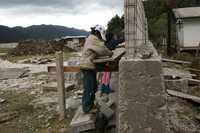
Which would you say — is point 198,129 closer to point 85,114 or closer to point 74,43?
point 85,114

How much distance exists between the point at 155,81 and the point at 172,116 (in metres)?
2.74

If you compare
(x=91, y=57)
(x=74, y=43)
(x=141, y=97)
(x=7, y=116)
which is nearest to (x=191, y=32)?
(x=74, y=43)

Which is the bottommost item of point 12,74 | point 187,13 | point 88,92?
point 12,74

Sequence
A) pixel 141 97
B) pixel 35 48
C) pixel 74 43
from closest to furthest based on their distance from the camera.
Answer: pixel 141 97 → pixel 35 48 → pixel 74 43

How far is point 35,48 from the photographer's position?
38.0 metres

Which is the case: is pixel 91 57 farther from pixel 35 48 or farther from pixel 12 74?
pixel 35 48

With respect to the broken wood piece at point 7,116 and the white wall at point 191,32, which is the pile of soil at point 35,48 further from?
the broken wood piece at point 7,116

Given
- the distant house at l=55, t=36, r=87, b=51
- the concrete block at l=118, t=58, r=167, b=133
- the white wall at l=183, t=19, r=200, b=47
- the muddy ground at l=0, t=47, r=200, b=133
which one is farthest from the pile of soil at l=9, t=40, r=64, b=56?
the concrete block at l=118, t=58, r=167, b=133

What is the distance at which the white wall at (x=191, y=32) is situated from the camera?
90.6ft

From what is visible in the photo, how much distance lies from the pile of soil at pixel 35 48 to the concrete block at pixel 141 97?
106ft

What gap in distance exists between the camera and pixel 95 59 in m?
6.62

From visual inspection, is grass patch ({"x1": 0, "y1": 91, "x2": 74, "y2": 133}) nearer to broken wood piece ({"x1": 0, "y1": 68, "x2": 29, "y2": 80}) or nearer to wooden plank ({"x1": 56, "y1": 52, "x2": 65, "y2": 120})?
wooden plank ({"x1": 56, "y1": 52, "x2": 65, "y2": 120})

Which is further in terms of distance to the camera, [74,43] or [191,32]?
[74,43]

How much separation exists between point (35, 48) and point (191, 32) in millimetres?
16447
